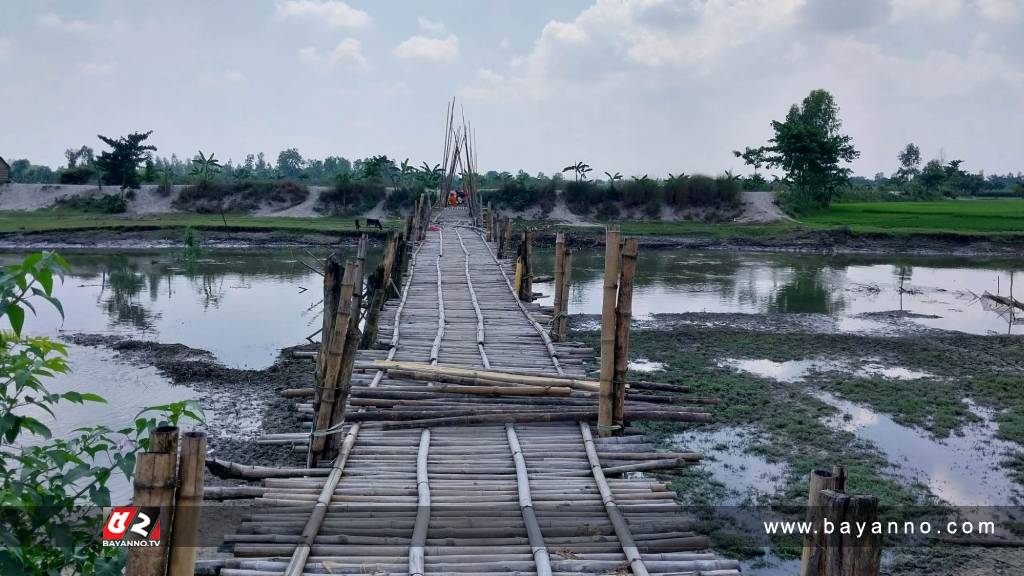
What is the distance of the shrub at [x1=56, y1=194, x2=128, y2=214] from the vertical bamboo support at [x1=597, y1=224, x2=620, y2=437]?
34234 millimetres

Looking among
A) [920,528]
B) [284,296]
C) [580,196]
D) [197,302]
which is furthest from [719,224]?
[920,528]

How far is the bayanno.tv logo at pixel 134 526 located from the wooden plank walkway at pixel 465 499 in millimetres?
1071

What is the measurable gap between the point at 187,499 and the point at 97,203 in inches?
1464

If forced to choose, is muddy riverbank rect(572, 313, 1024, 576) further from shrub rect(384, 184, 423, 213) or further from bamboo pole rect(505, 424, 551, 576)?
shrub rect(384, 184, 423, 213)

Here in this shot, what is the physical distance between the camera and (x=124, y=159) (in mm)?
35531

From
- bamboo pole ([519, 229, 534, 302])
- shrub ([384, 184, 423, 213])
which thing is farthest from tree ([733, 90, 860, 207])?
bamboo pole ([519, 229, 534, 302])

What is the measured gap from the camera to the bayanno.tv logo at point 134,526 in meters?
2.59

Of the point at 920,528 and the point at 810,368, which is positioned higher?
the point at 810,368

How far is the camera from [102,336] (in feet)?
41.7

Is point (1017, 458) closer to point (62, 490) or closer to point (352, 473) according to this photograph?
point (352, 473)

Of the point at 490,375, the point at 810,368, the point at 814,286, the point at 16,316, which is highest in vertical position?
Result: the point at 16,316

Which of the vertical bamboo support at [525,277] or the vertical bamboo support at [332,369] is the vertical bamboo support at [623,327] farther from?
the vertical bamboo support at [525,277]

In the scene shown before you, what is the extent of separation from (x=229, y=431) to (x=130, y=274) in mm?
14231

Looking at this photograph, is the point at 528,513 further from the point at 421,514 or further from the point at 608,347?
the point at 608,347
